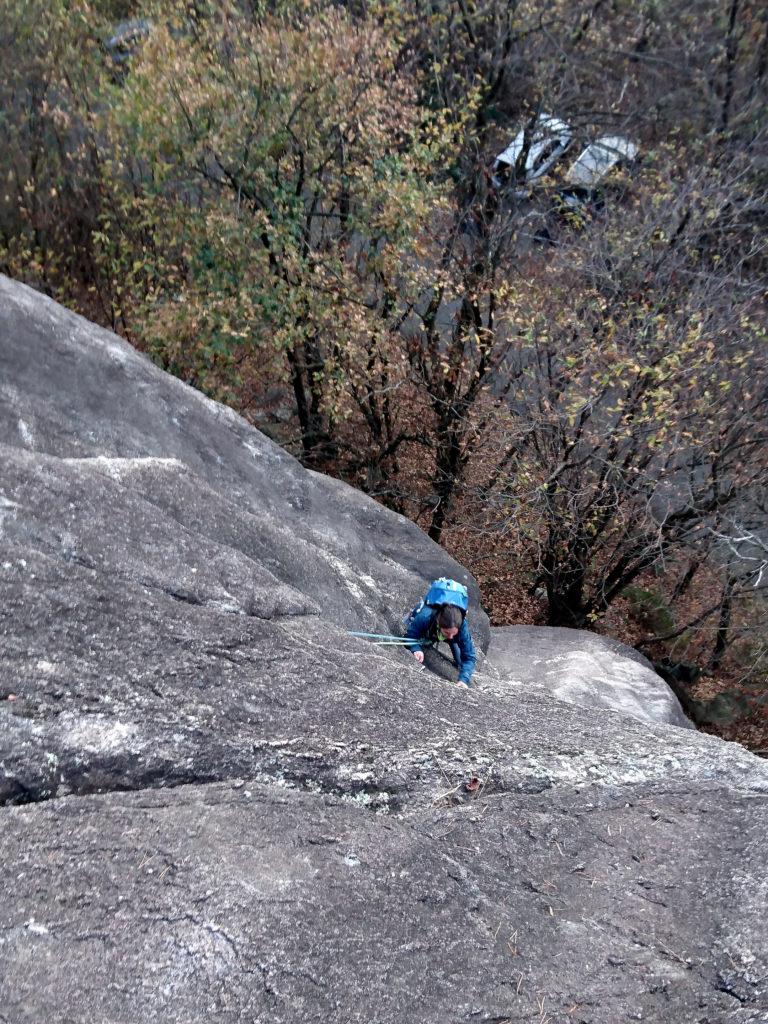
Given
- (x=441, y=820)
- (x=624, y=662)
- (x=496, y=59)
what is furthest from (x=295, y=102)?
(x=441, y=820)

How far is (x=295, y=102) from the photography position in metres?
12.8

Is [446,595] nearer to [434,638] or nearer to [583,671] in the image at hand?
[434,638]

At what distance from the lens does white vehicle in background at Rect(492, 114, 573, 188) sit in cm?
1559

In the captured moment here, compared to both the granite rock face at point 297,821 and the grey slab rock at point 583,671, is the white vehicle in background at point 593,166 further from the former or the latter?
the granite rock face at point 297,821

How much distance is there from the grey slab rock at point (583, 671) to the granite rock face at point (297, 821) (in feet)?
10.9

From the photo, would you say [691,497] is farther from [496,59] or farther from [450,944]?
[450,944]

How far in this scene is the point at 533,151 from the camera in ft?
54.3

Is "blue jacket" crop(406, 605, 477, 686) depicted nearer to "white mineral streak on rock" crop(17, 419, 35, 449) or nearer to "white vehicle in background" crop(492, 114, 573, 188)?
"white mineral streak on rock" crop(17, 419, 35, 449)

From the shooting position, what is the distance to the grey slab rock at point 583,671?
9.38 meters

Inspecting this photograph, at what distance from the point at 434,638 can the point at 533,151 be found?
12279 millimetres

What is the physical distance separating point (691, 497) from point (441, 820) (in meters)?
10.2

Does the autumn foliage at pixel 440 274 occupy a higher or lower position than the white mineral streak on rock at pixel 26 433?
higher

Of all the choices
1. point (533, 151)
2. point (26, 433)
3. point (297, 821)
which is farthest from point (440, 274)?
point (297, 821)

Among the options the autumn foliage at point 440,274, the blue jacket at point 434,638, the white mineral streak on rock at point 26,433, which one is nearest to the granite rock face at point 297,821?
the white mineral streak on rock at point 26,433
